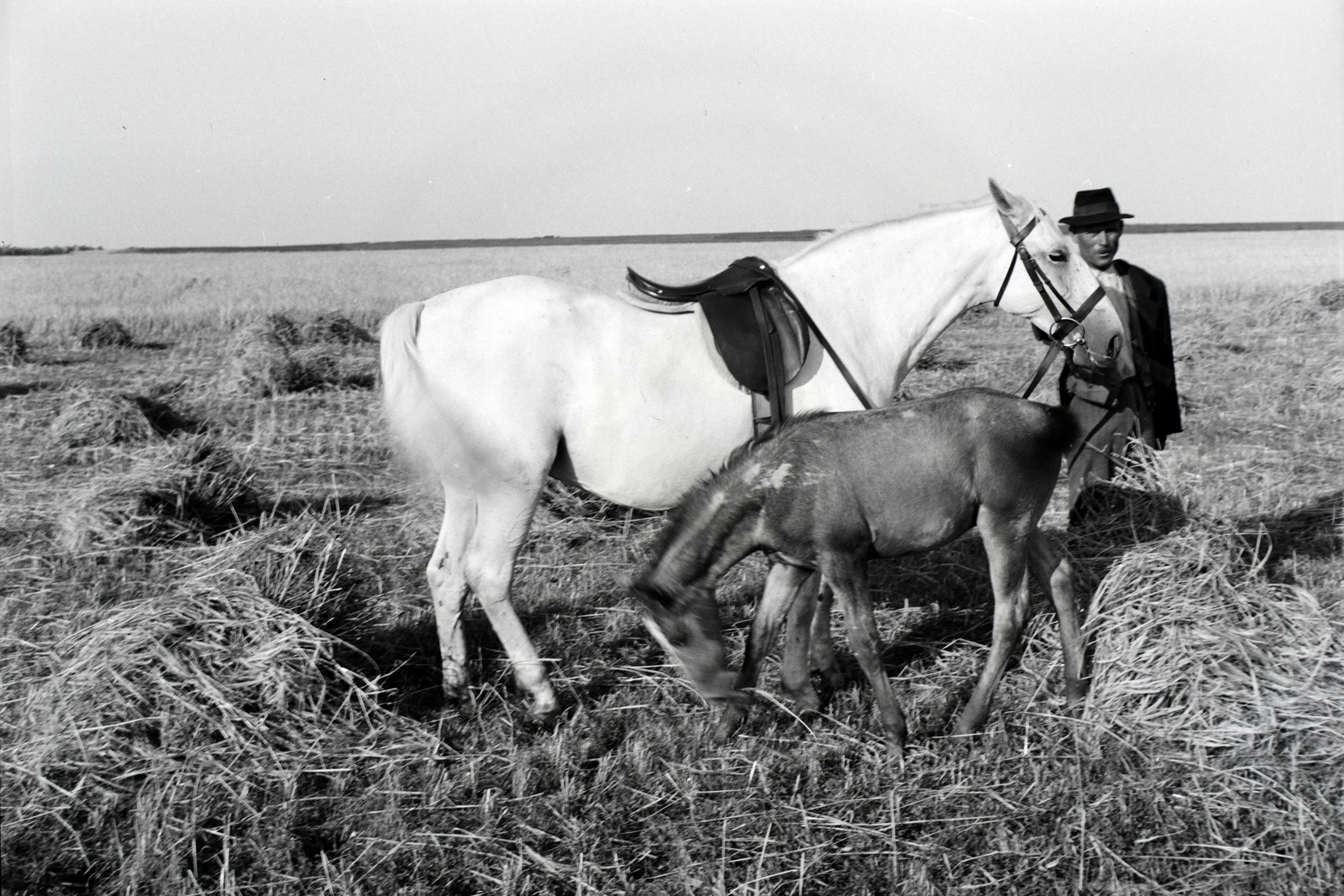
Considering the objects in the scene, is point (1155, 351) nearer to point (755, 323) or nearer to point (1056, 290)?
point (1056, 290)

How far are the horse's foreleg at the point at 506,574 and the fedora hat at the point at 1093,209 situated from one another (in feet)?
13.0

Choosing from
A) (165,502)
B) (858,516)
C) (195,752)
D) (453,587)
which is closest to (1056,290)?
(858,516)

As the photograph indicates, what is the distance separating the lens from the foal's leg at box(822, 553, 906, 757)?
4.34m

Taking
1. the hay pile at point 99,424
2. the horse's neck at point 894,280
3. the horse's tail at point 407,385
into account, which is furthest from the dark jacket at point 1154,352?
the hay pile at point 99,424

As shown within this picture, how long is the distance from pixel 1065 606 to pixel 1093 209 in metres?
2.92

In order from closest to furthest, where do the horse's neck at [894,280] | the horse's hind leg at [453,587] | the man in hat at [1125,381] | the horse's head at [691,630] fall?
the horse's head at [691,630] → the horse's hind leg at [453,587] → the horse's neck at [894,280] → the man in hat at [1125,381]

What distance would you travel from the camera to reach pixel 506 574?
491cm

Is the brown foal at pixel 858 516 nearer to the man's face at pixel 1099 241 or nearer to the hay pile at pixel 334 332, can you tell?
the man's face at pixel 1099 241

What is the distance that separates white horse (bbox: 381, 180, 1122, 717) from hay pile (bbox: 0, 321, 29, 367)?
12.6m

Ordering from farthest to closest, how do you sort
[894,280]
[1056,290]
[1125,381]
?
[1125,381] < [894,280] < [1056,290]

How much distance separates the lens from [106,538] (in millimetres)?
6473

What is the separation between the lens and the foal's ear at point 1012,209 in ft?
16.5

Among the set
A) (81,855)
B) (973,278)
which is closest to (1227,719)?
(973,278)

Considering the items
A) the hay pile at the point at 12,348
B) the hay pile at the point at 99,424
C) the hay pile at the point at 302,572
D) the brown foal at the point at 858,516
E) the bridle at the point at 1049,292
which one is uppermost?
the bridle at the point at 1049,292
